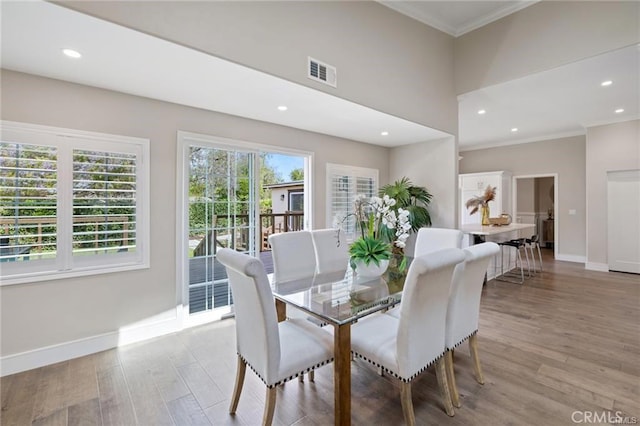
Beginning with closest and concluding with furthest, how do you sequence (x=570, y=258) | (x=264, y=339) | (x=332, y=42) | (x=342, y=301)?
1. (x=264, y=339)
2. (x=342, y=301)
3. (x=332, y=42)
4. (x=570, y=258)

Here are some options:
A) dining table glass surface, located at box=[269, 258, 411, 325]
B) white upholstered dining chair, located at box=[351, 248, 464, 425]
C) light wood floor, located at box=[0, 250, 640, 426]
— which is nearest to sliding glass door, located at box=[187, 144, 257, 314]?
light wood floor, located at box=[0, 250, 640, 426]

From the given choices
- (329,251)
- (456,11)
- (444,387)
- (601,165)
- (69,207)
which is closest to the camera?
(444,387)

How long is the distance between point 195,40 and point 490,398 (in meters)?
3.31

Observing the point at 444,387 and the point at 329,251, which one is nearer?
the point at 444,387

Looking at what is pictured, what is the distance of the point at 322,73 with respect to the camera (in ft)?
9.41

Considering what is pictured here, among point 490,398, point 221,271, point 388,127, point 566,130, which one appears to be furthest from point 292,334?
point 566,130

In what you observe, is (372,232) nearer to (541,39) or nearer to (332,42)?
(332,42)

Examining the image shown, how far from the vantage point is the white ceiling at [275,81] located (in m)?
1.93

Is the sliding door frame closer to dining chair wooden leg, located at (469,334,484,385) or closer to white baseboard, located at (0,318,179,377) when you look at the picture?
white baseboard, located at (0,318,179,377)

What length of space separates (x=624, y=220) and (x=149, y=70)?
8042 mm

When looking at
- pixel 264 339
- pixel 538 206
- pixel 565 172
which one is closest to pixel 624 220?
pixel 565 172

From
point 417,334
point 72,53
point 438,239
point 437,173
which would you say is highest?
point 72,53

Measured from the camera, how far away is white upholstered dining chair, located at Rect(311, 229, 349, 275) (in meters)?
3.04

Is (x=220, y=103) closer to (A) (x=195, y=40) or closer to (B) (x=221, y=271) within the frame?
(A) (x=195, y=40)
